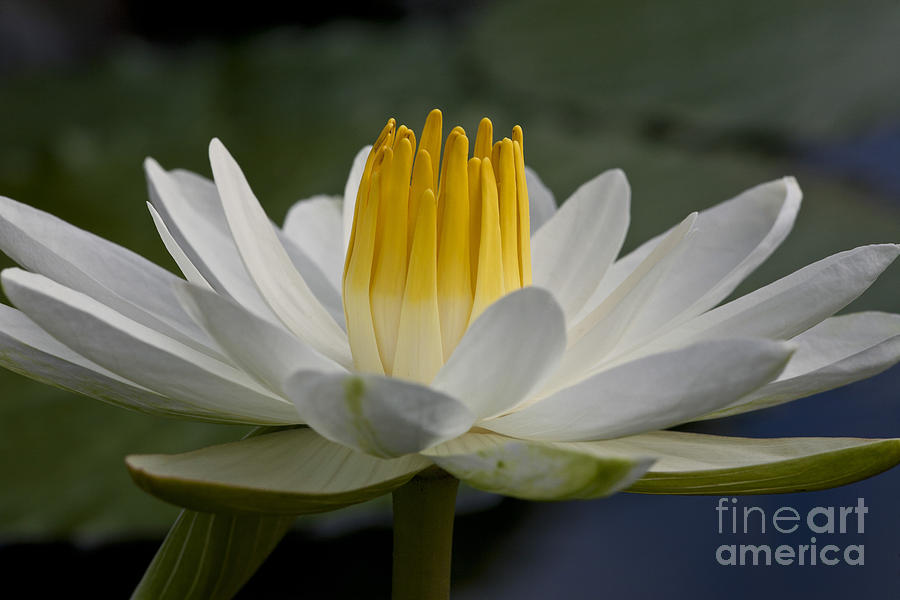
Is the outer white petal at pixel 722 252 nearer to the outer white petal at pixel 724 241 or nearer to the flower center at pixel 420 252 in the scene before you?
the outer white petal at pixel 724 241

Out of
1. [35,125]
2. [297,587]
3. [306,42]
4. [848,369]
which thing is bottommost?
[297,587]

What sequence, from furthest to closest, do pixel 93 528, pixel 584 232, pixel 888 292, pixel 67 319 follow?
pixel 888 292
pixel 93 528
pixel 584 232
pixel 67 319

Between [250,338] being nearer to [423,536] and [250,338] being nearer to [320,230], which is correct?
[423,536]

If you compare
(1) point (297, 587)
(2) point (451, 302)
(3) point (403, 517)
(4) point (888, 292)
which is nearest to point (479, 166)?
(2) point (451, 302)

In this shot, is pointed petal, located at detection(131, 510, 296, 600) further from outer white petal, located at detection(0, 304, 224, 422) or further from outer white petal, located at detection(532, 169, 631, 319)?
outer white petal, located at detection(532, 169, 631, 319)

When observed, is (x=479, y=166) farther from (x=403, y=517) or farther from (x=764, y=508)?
(x=764, y=508)

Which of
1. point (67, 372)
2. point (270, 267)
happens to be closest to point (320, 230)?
point (270, 267)

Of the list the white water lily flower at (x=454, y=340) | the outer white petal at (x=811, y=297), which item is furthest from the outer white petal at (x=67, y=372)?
the outer white petal at (x=811, y=297)

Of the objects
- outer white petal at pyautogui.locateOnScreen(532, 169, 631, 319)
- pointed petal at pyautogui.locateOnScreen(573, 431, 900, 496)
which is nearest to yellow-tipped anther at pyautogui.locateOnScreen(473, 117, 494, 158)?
outer white petal at pyautogui.locateOnScreen(532, 169, 631, 319)
